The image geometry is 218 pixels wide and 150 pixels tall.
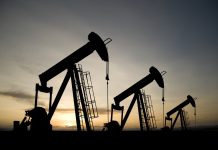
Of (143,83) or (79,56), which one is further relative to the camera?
(143,83)

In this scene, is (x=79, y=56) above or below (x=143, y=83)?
above

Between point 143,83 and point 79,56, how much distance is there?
275 inches

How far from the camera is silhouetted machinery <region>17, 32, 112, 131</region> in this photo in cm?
856

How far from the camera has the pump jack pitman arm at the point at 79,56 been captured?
9.82 metres

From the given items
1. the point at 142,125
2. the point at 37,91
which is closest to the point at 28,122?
the point at 37,91

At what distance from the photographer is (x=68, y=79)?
31.9ft

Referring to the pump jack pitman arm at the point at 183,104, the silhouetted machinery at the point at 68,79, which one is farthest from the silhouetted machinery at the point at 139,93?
the pump jack pitman arm at the point at 183,104

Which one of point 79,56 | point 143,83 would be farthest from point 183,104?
point 79,56

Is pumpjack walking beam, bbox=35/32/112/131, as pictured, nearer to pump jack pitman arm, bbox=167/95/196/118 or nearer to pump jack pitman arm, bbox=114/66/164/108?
pump jack pitman arm, bbox=114/66/164/108

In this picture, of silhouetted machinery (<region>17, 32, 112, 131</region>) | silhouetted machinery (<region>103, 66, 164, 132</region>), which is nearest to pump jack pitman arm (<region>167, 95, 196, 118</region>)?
silhouetted machinery (<region>103, 66, 164, 132</region>)

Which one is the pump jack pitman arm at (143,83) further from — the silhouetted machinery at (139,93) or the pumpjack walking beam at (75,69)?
the pumpjack walking beam at (75,69)

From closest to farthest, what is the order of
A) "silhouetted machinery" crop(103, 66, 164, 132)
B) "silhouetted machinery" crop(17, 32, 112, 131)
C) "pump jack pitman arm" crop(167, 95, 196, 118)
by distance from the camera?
"silhouetted machinery" crop(17, 32, 112, 131), "silhouetted machinery" crop(103, 66, 164, 132), "pump jack pitman arm" crop(167, 95, 196, 118)

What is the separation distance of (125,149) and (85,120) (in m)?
2.95

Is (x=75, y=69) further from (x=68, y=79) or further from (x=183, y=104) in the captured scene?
(x=183, y=104)
